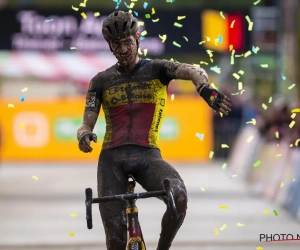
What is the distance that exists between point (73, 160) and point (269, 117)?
38.4 ft

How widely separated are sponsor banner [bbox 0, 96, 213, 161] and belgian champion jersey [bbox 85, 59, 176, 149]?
2368 centimetres

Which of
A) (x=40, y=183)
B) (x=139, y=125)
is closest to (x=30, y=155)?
(x=40, y=183)

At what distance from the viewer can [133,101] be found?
9.23 m

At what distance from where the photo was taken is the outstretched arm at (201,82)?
833cm

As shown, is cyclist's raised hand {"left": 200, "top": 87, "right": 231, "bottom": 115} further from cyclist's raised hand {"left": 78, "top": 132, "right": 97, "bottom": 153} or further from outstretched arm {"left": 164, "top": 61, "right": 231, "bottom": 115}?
cyclist's raised hand {"left": 78, "top": 132, "right": 97, "bottom": 153}

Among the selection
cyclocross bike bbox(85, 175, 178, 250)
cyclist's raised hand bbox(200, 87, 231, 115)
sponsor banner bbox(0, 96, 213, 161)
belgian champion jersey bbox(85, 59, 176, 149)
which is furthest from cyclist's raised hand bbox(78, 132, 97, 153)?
sponsor banner bbox(0, 96, 213, 161)

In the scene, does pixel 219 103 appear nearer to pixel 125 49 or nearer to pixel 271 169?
pixel 125 49

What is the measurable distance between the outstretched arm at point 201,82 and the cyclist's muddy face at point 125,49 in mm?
311

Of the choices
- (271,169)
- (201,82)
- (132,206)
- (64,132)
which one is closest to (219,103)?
(201,82)

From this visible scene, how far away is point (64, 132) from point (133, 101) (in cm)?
2453

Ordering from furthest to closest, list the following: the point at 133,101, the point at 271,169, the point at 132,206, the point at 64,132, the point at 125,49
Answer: the point at 64,132 → the point at 271,169 → the point at 133,101 → the point at 125,49 → the point at 132,206

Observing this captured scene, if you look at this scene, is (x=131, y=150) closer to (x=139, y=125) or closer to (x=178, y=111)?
(x=139, y=125)

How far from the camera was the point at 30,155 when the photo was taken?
33.6 metres

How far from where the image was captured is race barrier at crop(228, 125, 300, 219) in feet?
57.7
